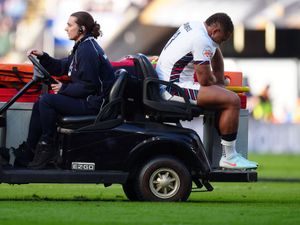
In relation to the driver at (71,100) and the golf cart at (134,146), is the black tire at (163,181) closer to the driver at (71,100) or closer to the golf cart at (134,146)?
the golf cart at (134,146)

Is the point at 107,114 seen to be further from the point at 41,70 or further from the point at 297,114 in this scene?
the point at 297,114

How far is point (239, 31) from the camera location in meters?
40.7

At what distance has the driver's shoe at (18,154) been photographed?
477 inches

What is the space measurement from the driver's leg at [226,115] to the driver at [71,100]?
0.95 metres

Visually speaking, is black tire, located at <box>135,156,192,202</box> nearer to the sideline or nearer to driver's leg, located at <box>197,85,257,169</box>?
driver's leg, located at <box>197,85,257,169</box>

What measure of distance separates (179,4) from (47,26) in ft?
14.3

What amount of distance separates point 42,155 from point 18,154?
24 cm

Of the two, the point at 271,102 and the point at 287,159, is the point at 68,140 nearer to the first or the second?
the point at 287,159

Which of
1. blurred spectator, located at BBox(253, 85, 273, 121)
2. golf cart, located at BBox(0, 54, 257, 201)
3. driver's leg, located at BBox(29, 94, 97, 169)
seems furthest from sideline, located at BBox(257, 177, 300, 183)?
blurred spectator, located at BBox(253, 85, 273, 121)

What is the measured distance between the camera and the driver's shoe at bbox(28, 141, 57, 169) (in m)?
12.0

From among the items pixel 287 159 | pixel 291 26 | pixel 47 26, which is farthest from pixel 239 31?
pixel 287 159

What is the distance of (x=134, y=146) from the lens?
12062mm

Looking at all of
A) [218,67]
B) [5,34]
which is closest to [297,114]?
[5,34]

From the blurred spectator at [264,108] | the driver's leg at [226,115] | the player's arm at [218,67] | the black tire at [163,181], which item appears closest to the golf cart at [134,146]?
the black tire at [163,181]
